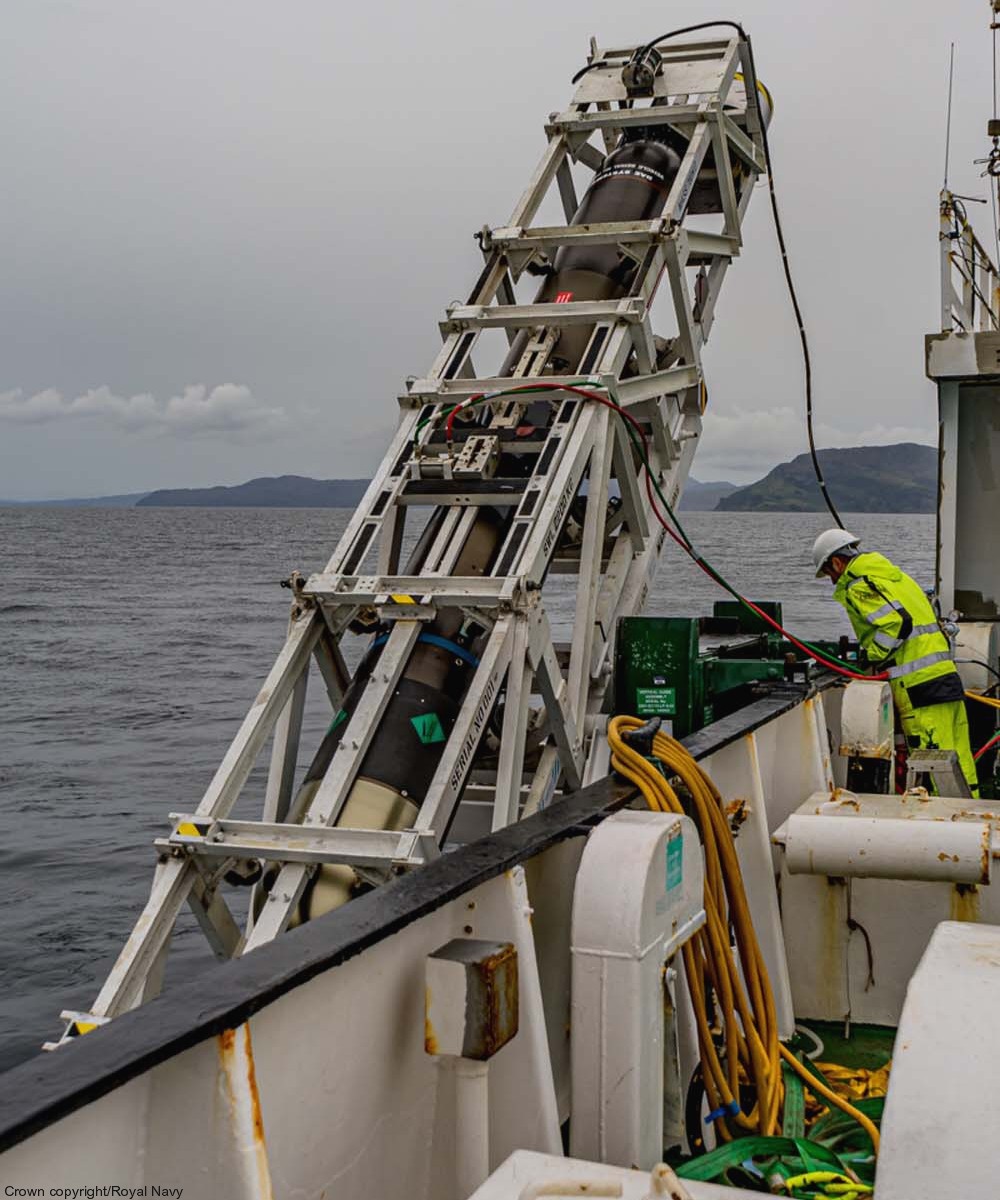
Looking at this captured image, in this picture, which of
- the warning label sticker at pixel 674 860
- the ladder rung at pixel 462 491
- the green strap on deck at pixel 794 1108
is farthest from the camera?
the ladder rung at pixel 462 491

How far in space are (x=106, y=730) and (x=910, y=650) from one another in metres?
13.3

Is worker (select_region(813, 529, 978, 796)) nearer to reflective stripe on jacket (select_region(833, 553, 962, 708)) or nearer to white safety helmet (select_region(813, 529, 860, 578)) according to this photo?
reflective stripe on jacket (select_region(833, 553, 962, 708))

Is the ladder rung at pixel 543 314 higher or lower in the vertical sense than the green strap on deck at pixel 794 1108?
higher

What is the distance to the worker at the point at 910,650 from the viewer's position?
6.45 meters

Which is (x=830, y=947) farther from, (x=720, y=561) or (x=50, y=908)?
(x=720, y=561)

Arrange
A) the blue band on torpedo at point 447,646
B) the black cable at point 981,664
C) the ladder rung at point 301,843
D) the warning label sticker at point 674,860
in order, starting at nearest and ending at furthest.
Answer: the warning label sticker at point 674,860 → the ladder rung at point 301,843 → the blue band on torpedo at point 447,646 → the black cable at point 981,664

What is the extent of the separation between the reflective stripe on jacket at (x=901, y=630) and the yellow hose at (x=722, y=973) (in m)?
3.20

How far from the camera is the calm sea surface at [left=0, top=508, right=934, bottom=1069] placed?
344 inches

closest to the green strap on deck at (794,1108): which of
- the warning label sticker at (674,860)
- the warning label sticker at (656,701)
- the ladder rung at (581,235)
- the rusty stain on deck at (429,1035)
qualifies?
the warning label sticker at (674,860)

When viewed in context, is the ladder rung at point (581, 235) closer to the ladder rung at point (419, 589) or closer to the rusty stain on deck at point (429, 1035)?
the ladder rung at point (419, 589)

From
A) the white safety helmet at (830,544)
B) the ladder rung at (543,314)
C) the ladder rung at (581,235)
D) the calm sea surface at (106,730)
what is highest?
the ladder rung at (581,235)

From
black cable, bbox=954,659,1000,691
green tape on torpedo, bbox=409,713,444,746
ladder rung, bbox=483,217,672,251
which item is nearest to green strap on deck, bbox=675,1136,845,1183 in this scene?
green tape on torpedo, bbox=409,713,444,746

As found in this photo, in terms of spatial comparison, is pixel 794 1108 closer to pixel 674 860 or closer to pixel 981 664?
pixel 674 860

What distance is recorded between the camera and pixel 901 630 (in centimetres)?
643
